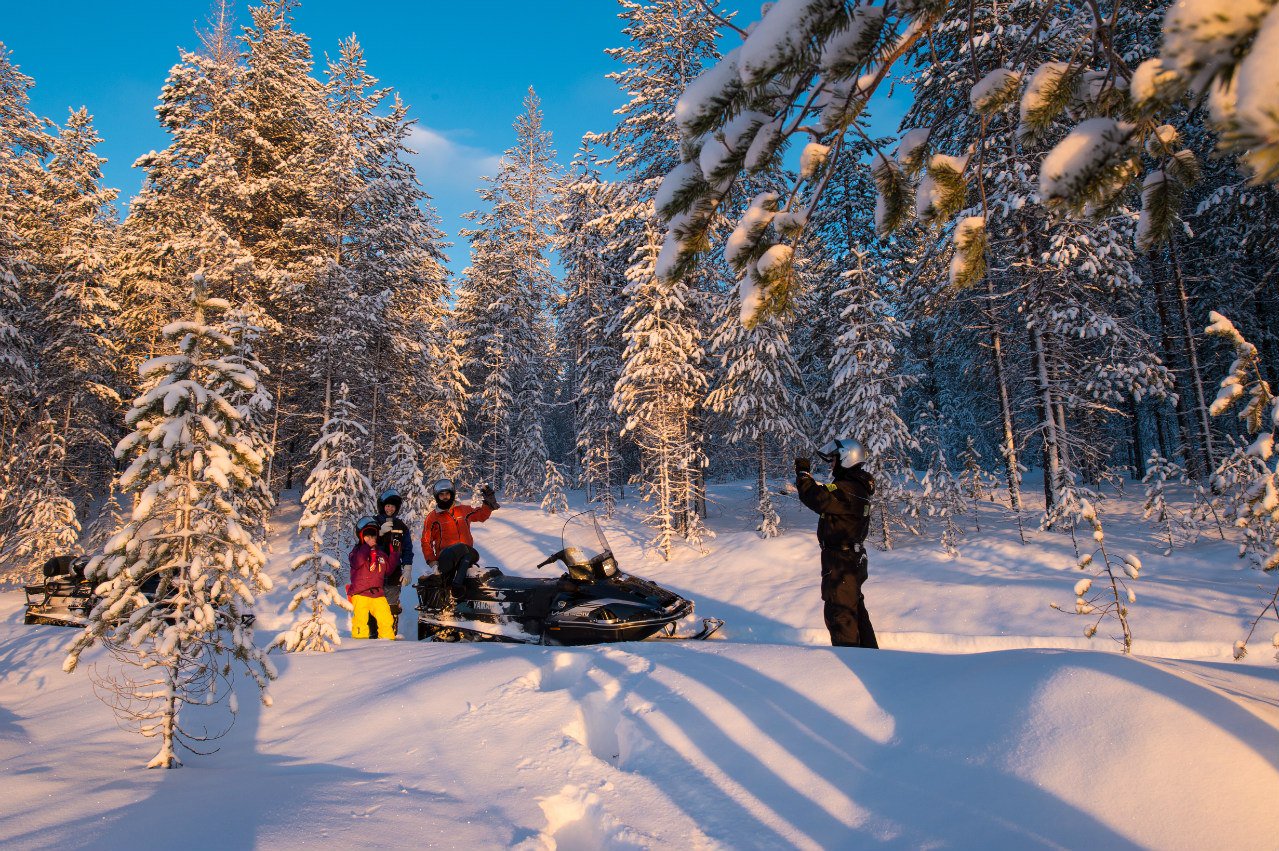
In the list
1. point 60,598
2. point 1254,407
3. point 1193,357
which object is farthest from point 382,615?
point 1193,357

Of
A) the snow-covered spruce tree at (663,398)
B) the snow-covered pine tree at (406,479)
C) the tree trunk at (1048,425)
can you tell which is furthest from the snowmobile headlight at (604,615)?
the snow-covered pine tree at (406,479)

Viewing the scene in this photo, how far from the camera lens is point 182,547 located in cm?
383

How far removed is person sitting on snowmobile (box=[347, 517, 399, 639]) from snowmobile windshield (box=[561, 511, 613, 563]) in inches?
91.5

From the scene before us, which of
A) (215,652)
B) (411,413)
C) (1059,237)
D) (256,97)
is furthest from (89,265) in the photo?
(1059,237)

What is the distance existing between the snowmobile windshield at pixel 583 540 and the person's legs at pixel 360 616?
2595 mm

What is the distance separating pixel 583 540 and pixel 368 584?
2714 mm

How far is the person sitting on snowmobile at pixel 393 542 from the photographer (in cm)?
804

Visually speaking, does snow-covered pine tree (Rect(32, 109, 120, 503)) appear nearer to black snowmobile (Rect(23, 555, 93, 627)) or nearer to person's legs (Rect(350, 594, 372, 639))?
black snowmobile (Rect(23, 555, 93, 627))

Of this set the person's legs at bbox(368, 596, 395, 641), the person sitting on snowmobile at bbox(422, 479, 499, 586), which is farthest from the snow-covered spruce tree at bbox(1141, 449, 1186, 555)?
the person's legs at bbox(368, 596, 395, 641)

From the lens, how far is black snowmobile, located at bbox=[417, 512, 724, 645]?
6.84 metres

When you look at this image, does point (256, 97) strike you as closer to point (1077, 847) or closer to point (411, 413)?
point (411, 413)

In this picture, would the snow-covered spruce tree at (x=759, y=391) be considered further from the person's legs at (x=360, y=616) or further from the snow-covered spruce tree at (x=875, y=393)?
the person's legs at (x=360, y=616)

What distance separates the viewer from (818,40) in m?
→ 1.74

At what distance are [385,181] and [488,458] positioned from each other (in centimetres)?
1710
